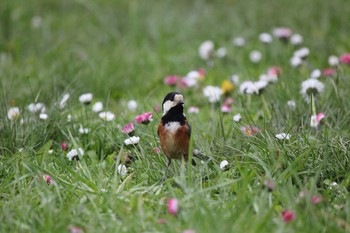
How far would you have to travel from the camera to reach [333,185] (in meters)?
3.07

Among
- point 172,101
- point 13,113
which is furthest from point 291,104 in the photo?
point 13,113

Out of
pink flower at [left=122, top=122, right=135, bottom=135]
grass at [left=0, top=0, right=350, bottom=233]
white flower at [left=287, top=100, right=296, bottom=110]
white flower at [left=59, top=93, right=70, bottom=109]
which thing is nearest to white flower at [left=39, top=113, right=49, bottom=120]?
grass at [left=0, top=0, right=350, bottom=233]

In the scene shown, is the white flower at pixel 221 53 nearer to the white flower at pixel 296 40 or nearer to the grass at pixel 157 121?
the grass at pixel 157 121

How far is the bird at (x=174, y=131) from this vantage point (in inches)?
127

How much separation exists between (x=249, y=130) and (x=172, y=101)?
73cm

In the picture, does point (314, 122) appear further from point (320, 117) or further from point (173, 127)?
point (173, 127)

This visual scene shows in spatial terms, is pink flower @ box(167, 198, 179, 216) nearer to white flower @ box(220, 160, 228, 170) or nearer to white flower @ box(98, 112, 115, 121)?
white flower @ box(220, 160, 228, 170)

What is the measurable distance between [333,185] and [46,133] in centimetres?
188

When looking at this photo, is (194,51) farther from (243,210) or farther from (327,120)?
(243,210)

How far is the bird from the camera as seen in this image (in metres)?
3.23

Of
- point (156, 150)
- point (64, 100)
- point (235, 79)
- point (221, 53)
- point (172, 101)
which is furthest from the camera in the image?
point (221, 53)

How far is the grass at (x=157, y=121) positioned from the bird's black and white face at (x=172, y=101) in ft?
1.05

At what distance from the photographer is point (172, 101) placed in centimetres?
320

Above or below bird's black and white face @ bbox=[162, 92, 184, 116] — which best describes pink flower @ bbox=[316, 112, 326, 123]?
below
